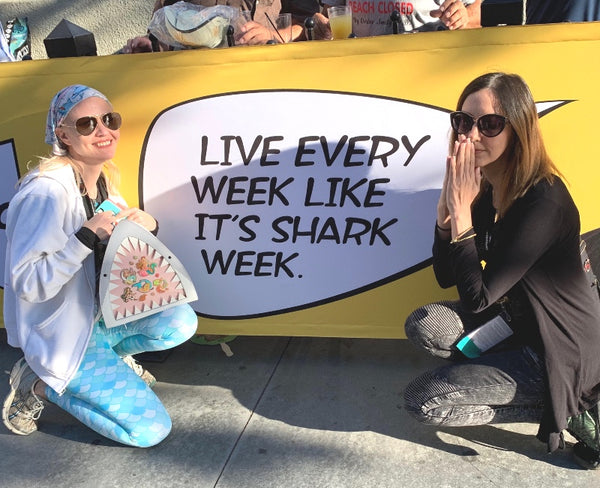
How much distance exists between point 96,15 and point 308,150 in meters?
4.58

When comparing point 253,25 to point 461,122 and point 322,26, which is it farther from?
point 461,122

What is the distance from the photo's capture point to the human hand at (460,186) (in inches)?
82.4

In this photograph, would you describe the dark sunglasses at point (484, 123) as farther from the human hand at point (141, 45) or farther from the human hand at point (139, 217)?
the human hand at point (141, 45)

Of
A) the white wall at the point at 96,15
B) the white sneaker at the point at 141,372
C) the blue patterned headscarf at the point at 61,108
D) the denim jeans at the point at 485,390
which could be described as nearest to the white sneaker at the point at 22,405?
the white sneaker at the point at 141,372

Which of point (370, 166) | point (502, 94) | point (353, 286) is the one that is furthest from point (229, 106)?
point (502, 94)

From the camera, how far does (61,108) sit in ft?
8.16

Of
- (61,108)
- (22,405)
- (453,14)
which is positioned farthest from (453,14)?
(22,405)

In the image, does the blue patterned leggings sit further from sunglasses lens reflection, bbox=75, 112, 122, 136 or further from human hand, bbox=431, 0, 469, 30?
human hand, bbox=431, 0, 469, 30

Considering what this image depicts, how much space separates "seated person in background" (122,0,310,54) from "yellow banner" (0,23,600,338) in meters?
0.19

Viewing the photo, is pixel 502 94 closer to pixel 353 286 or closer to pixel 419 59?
pixel 419 59

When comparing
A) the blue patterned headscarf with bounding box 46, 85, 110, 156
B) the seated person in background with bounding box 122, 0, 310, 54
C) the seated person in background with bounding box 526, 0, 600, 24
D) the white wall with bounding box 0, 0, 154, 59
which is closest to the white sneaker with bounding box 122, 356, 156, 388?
the blue patterned headscarf with bounding box 46, 85, 110, 156

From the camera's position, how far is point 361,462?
230 centimetres

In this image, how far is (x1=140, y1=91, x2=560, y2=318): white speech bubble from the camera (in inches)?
102

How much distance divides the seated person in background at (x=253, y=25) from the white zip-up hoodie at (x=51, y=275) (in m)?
0.89
